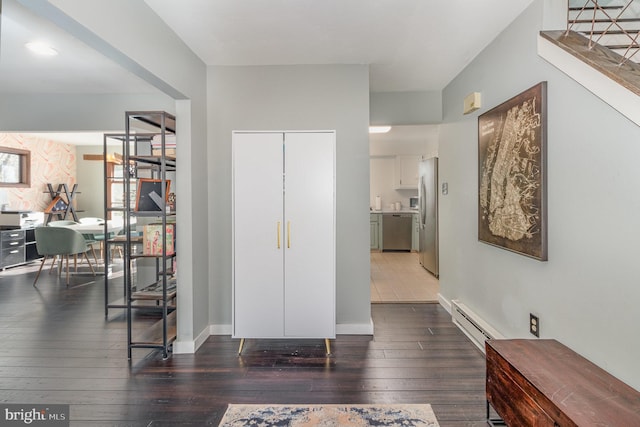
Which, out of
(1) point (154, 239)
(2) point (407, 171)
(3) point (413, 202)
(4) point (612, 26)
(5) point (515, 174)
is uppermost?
(4) point (612, 26)

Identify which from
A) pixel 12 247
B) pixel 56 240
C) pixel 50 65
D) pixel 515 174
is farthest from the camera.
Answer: pixel 12 247

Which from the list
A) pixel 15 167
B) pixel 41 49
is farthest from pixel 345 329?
pixel 15 167

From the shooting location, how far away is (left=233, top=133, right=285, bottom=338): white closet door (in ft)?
8.78

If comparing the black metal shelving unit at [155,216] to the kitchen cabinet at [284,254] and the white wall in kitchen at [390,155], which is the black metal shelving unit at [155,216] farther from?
the white wall in kitchen at [390,155]

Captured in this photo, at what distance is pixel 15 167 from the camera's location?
630cm

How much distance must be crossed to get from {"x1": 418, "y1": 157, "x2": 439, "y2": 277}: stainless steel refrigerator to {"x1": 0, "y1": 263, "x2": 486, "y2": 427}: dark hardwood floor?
6.71 feet

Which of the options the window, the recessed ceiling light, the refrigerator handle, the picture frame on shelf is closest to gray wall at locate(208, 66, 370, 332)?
the recessed ceiling light

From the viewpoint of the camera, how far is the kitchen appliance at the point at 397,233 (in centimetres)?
759

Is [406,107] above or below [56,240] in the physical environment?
above

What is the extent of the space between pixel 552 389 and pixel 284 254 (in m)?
1.90

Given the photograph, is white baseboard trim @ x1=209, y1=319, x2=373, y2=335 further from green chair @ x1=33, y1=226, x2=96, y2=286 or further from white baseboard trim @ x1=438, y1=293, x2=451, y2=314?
green chair @ x1=33, y1=226, x2=96, y2=286

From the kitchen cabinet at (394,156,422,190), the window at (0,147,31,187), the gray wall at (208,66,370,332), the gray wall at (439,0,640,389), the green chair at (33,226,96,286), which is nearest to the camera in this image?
the gray wall at (439,0,640,389)

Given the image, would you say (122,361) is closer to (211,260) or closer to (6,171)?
(211,260)

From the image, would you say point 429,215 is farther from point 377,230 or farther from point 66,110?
point 66,110
